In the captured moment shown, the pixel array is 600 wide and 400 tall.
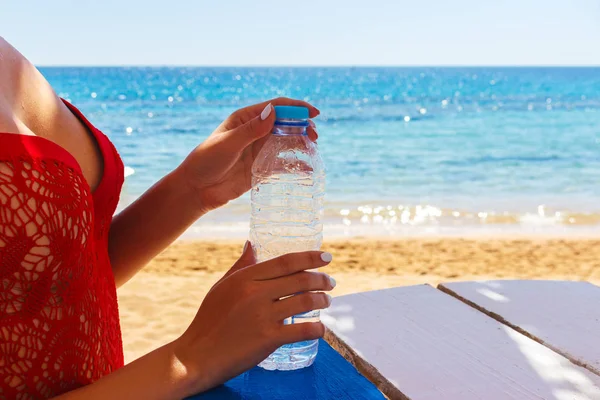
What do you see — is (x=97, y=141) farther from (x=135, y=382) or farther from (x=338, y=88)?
(x=338, y=88)

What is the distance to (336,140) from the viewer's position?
717 inches

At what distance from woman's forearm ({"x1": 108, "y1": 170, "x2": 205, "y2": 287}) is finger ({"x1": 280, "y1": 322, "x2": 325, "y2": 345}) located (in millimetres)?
671

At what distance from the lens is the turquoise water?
8.90 meters

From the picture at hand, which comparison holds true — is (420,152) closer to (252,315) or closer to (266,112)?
(266,112)

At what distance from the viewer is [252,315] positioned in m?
0.98

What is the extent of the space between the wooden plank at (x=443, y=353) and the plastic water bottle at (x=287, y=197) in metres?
0.14

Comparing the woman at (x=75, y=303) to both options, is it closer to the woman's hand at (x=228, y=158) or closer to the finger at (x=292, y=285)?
the finger at (x=292, y=285)

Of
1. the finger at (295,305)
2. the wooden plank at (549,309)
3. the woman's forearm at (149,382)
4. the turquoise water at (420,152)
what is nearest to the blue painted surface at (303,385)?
the woman's forearm at (149,382)

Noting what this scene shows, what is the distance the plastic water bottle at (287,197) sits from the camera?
5.09 feet

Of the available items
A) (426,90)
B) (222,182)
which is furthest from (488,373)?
(426,90)
